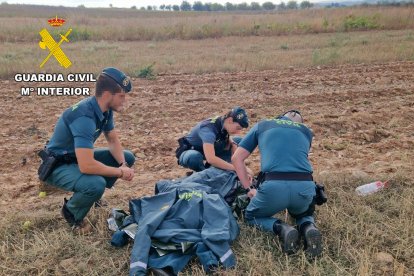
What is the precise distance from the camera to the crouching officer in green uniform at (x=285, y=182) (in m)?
3.36

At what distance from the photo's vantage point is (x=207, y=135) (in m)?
4.38

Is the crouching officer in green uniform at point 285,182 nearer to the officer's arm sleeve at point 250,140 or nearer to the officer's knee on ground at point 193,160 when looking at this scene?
the officer's arm sleeve at point 250,140

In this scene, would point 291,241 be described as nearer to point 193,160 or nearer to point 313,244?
point 313,244

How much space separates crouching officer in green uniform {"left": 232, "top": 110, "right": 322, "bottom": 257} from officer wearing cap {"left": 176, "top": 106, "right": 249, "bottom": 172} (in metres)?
0.64

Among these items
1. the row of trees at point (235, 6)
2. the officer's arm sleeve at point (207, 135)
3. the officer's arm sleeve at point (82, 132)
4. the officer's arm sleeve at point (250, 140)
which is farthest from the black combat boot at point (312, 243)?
the row of trees at point (235, 6)

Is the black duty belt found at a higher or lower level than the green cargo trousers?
higher

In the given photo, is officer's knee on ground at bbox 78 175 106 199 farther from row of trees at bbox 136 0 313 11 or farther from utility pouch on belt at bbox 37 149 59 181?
row of trees at bbox 136 0 313 11

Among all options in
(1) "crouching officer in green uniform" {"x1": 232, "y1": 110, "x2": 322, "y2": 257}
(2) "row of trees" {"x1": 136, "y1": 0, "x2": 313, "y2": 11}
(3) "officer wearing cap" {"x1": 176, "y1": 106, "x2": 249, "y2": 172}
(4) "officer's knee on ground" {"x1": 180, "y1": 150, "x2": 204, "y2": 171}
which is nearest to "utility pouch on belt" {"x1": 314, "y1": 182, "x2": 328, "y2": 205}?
(1) "crouching officer in green uniform" {"x1": 232, "y1": 110, "x2": 322, "y2": 257}

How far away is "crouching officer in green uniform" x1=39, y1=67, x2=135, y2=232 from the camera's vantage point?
346 cm

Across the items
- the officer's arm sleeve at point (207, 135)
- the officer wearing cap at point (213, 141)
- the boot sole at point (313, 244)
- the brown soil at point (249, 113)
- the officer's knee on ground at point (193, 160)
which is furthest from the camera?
the brown soil at point (249, 113)

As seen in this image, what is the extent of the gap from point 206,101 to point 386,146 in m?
3.49

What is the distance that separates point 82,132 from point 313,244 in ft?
6.65

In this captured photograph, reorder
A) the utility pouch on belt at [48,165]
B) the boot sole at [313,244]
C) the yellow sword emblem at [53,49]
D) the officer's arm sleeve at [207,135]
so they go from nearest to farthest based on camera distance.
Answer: the boot sole at [313,244] < the utility pouch on belt at [48,165] < the officer's arm sleeve at [207,135] < the yellow sword emblem at [53,49]

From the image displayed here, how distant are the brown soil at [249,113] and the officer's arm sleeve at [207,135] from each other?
0.84 m
